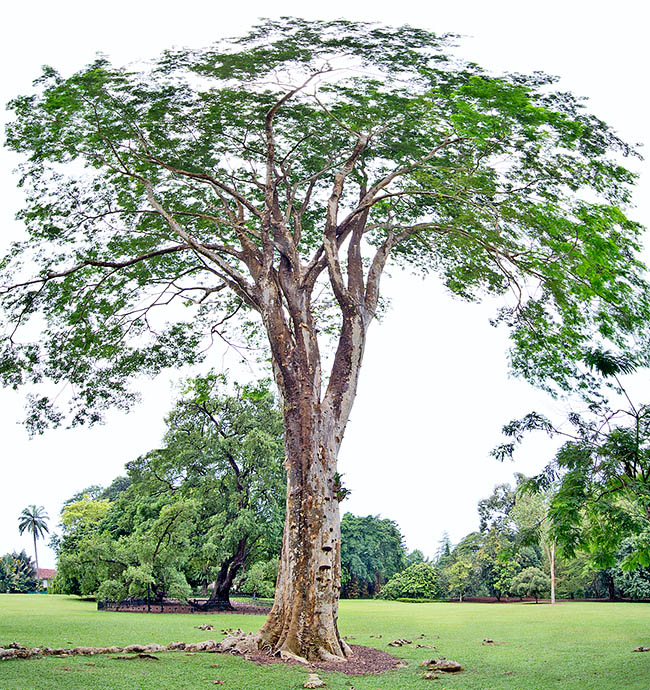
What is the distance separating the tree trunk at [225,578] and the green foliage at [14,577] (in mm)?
26232

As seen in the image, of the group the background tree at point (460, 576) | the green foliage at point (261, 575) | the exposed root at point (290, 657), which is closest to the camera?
the exposed root at point (290, 657)

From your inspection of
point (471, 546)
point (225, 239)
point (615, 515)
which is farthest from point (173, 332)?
point (471, 546)

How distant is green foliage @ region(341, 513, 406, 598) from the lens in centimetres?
3772

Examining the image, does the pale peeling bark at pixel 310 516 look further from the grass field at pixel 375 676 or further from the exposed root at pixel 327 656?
the grass field at pixel 375 676

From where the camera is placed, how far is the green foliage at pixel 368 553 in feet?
124

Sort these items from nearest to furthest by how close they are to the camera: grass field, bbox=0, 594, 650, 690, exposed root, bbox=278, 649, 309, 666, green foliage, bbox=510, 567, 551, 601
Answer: grass field, bbox=0, 594, 650, 690 → exposed root, bbox=278, 649, 309, 666 → green foliage, bbox=510, 567, 551, 601

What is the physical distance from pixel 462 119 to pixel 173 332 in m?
8.50

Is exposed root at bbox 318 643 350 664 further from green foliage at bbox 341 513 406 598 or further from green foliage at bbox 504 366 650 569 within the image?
green foliage at bbox 341 513 406 598

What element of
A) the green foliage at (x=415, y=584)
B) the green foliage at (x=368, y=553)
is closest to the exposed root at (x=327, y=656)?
the green foliage at (x=368, y=553)

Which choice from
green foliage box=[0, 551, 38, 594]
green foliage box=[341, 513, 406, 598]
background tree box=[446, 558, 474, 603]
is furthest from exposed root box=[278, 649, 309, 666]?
green foliage box=[0, 551, 38, 594]

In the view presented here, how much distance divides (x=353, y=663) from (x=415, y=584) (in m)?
29.3

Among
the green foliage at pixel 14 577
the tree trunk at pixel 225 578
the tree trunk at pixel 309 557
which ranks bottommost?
the green foliage at pixel 14 577

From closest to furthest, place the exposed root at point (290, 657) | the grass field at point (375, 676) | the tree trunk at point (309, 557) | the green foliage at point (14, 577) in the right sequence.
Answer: the grass field at point (375, 676)
the exposed root at point (290, 657)
the tree trunk at point (309, 557)
the green foliage at point (14, 577)

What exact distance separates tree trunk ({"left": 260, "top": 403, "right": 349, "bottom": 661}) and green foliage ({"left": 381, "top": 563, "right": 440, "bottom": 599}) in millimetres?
28763
